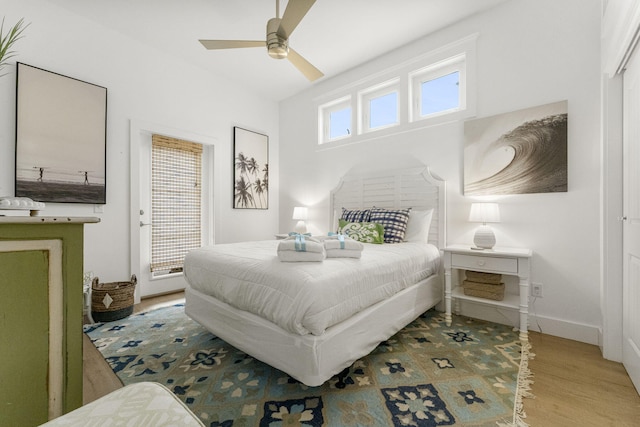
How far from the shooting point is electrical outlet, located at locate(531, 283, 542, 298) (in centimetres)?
240

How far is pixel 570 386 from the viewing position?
5.28ft

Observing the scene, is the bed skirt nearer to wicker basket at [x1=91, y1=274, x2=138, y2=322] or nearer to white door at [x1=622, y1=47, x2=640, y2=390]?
wicker basket at [x1=91, y1=274, x2=138, y2=322]

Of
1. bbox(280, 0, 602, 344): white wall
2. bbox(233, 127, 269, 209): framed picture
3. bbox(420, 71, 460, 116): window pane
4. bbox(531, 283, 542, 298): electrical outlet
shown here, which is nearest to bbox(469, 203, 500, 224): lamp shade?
bbox(280, 0, 602, 344): white wall

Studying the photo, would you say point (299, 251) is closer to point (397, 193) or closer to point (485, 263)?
point (485, 263)

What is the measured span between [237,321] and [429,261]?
176cm

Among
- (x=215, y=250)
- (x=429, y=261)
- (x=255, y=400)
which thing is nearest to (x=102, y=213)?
(x=215, y=250)

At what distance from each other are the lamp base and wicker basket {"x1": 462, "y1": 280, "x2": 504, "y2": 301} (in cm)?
33

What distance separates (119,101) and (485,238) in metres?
3.95

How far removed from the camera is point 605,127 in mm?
1931

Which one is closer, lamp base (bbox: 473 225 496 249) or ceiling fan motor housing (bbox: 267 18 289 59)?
ceiling fan motor housing (bbox: 267 18 289 59)

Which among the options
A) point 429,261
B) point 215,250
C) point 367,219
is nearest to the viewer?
point 215,250

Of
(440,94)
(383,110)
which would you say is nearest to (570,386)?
(440,94)

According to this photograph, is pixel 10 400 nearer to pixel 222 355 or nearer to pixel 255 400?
pixel 255 400

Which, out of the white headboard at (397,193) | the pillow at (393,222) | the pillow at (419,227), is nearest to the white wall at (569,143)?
the white headboard at (397,193)
